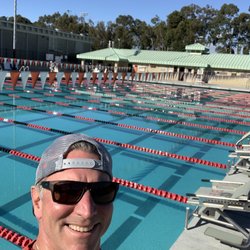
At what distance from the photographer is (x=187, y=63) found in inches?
1217

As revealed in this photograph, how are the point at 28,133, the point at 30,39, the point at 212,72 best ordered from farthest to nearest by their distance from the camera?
the point at 30,39 → the point at 212,72 → the point at 28,133

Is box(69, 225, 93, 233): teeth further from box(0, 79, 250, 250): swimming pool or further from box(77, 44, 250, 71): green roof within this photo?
box(77, 44, 250, 71): green roof

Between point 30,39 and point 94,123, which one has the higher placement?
point 30,39

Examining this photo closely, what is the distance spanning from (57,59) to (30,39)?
15.9 ft

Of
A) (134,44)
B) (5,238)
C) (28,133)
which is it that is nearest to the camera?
(5,238)

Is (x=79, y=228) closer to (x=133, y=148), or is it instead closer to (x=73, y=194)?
(x=73, y=194)

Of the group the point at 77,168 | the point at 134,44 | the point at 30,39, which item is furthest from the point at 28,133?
the point at 134,44

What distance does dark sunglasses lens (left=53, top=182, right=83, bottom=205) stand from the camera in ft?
3.26

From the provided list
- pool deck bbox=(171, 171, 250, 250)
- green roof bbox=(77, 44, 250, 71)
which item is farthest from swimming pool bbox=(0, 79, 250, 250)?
green roof bbox=(77, 44, 250, 71)

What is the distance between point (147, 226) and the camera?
13.0 ft

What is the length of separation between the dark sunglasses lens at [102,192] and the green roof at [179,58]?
30494 mm

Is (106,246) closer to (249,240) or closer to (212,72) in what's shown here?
(249,240)

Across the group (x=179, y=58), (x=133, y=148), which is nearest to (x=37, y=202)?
(x=133, y=148)

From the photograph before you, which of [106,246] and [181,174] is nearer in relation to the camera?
[106,246]
